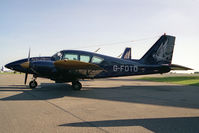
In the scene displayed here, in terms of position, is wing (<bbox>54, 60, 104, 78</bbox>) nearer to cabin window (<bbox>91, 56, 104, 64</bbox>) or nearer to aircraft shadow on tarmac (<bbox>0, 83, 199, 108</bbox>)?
cabin window (<bbox>91, 56, 104, 64</bbox>)

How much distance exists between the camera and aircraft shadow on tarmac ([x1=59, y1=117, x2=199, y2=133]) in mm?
4094

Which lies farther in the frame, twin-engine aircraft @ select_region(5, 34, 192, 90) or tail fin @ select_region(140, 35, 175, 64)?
tail fin @ select_region(140, 35, 175, 64)

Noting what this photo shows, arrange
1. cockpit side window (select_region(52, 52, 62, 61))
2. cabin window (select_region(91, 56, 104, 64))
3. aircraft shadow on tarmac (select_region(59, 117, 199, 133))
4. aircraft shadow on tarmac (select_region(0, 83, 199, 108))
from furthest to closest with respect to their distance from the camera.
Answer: cabin window (select_region(91, 56, 104, 64)) → cockpit side window (select_region(52, 52, 62, 61)) → aircraft shadow on tarmac (select_region(0, 83, 199, 108)) → aircraft shadow on tarmac (select_region(59, 117, 199, 133))

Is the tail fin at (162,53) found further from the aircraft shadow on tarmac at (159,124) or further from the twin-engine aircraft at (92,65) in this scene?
the aircraft shadow on tarmac at (159,124)

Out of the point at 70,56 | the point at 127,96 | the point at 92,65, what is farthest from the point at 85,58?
the point at 127,96

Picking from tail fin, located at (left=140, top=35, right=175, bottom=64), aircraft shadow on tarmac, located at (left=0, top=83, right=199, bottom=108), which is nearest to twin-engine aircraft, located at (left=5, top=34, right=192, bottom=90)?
tail fin, located at (left=140, top=35, right=175, bottom=64)

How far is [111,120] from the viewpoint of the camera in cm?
489

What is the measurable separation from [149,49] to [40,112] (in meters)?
12.3

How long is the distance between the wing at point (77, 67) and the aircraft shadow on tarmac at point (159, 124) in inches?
229

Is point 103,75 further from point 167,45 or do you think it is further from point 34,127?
point 34,127

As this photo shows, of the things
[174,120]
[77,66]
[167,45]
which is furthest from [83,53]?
[174,120]

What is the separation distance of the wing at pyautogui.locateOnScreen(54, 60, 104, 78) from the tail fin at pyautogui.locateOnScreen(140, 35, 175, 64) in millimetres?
5514

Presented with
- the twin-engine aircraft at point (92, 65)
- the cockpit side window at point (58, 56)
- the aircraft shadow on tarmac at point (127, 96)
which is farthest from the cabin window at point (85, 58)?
the aircraft shadow on tarmac at point (127, 96)

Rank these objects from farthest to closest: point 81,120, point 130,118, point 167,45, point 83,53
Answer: point 167,45
point 83,53
point 130,118
point 81,120
